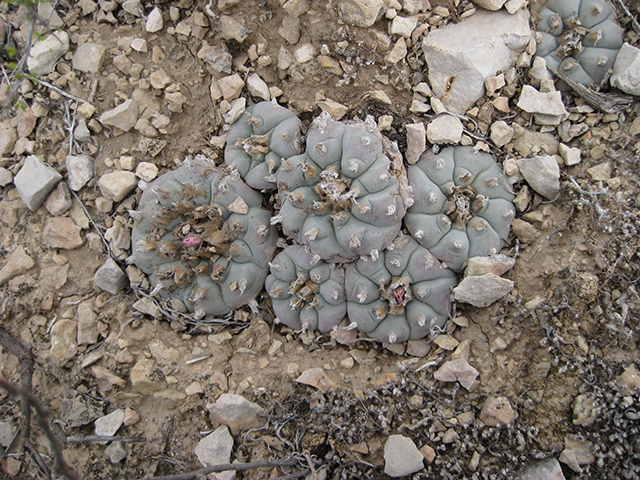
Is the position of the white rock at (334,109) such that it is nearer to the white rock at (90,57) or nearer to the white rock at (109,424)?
the white rock at (90,57)

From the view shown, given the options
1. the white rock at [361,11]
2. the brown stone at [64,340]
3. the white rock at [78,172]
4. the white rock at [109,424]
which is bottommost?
the white rock at [109,424]

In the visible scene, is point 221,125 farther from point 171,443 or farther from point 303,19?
point 171,443

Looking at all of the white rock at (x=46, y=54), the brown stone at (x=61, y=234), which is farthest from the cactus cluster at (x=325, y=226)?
the white rock at (x=46, y=54)

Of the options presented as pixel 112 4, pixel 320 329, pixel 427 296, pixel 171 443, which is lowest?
pixel 171 443

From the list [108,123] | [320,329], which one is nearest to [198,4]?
[108,123]

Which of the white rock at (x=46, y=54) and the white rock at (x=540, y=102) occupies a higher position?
the white rock at (x=46, y=54)

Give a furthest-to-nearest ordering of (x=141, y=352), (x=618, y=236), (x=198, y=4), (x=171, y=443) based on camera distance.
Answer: (x=198, y=4), (x=141, y=352), (x=171, y=443), (x=618, y=236)

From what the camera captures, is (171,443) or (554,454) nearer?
(554,454)
